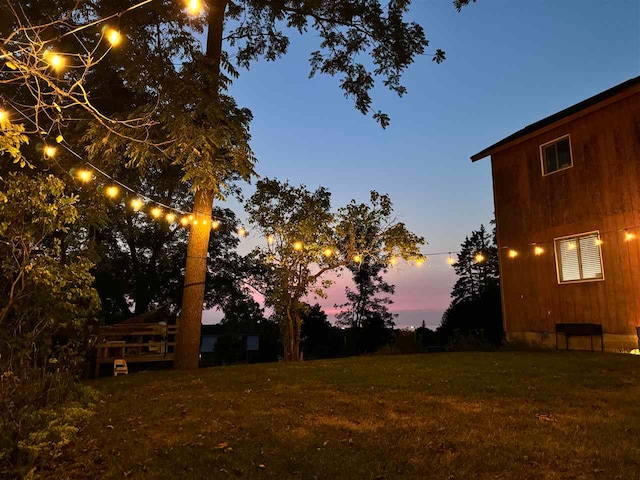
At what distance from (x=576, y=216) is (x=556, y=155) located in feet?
6.22

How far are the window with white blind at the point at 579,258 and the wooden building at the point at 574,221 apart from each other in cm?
3

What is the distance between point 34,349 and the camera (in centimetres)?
508

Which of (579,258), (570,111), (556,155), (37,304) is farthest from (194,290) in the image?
(570,111)

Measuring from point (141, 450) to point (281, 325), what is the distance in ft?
33.2

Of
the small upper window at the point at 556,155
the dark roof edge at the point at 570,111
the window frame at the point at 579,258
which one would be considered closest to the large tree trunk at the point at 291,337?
the window frame at the point at 579,258

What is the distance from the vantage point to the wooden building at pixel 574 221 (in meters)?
10.3

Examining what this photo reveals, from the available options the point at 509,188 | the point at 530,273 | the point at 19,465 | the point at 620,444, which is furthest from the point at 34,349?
the point at 509,188

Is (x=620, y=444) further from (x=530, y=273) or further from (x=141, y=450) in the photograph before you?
(x=530, y=273)

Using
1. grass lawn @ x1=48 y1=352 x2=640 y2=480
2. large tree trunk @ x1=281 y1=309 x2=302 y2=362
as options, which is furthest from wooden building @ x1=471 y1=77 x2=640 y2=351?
large tree trunk @ x1=281 y1=309 x2=302 y2=362

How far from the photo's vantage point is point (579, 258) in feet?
37.2

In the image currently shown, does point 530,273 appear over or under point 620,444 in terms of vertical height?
over

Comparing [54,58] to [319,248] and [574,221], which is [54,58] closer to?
[319,248]

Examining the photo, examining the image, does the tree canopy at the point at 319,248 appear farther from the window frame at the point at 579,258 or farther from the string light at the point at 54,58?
the string light at the point at 54,58

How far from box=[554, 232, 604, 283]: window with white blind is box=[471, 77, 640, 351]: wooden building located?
0.08 ft
